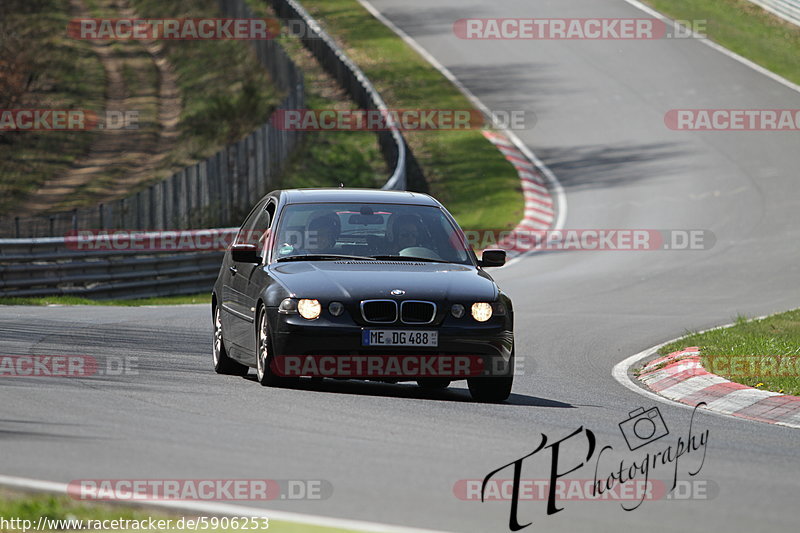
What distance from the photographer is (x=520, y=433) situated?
8.79 meters

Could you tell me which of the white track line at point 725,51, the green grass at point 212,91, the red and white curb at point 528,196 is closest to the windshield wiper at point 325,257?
the red and white curb at point 528,196

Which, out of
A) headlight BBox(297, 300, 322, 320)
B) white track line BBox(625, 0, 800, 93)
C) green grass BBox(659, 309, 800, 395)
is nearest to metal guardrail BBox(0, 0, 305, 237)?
green grass BBox(659, 309, 800, 395)

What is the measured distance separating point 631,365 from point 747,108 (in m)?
24.7

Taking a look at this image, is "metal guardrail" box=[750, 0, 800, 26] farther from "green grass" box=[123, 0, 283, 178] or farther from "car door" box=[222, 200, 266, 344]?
"car door" box=[222, 200, 266, 344]

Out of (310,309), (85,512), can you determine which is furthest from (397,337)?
(85,512)

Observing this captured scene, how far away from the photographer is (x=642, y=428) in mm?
9344

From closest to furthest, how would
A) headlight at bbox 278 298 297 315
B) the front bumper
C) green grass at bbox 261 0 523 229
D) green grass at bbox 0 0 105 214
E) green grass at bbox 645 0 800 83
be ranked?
the front bumper, headlight at bbox 278 298 297 315, green grass at bbox 261 0 523 229, green grass at bbox 0 0 105 214, green grass at bbox 645 0 800 83

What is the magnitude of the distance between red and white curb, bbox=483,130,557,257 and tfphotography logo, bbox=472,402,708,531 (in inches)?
679

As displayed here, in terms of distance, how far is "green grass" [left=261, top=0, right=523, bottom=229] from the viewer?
3112cm

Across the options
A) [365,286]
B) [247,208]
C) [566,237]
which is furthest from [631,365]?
[247,208]

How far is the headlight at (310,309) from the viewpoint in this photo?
1006 centimetres

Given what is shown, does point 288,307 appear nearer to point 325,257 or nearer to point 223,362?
point 325,257

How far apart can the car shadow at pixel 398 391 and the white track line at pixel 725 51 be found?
3003 cm

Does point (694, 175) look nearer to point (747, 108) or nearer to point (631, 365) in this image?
point (747, 108)
